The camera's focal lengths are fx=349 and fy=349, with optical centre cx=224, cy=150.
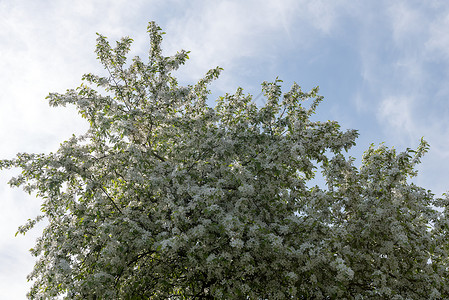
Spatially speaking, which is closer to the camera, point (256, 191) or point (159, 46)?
point (256, 191)

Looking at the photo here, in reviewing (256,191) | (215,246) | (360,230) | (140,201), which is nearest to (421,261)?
(360,230)

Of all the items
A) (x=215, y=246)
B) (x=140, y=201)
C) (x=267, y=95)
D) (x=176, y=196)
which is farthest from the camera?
(x=267, y=95)

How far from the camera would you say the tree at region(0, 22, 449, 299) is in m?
9.00

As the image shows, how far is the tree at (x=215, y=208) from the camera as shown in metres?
9.00

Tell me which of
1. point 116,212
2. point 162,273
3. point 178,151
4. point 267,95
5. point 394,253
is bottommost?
point 162,273

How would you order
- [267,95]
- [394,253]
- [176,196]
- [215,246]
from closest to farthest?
[215,246] < [176,196] < [394,253] < [267,95]

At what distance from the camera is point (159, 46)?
526 inches

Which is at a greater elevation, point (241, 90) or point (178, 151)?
point (241, 90)

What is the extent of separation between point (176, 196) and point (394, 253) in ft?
24.1

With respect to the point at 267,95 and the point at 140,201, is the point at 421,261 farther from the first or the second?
the point at 140,201

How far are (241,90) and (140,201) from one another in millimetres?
5953

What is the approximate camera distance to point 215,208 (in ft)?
27.8

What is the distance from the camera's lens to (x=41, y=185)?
9992 mm

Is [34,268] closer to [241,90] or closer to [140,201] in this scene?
[140,201]
